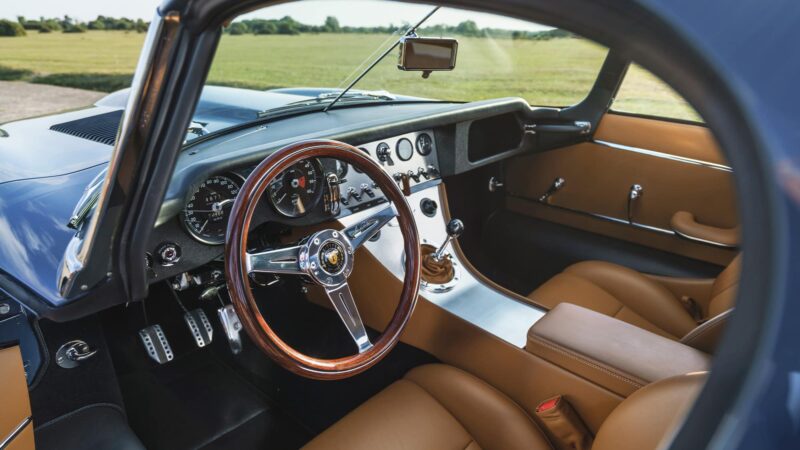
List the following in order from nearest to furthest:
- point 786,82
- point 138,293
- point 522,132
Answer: point 786,82
point 138,293
point 522,132

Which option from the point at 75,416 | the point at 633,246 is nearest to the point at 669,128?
the point at 633,246

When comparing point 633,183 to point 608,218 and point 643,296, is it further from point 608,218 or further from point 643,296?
point 643,296

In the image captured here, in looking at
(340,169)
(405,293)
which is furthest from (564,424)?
(340,169)

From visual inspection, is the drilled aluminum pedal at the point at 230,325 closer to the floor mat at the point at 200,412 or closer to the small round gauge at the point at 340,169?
the floor mat at the point at 200,412

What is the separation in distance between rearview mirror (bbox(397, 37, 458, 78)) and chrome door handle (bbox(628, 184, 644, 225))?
4.29ft

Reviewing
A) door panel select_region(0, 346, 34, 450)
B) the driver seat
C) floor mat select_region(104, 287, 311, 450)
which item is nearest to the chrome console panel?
the driver seat

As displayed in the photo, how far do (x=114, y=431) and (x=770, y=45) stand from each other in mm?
1588

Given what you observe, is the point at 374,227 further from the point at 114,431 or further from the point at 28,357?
the point at 28,357

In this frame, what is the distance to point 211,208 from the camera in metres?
1.64

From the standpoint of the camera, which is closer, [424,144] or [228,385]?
[228,385]

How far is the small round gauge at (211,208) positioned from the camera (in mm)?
1596

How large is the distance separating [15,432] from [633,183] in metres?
2.64

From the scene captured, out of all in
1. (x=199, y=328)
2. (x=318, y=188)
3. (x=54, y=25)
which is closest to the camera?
(x=199, y=328)

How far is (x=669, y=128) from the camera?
106 inches
